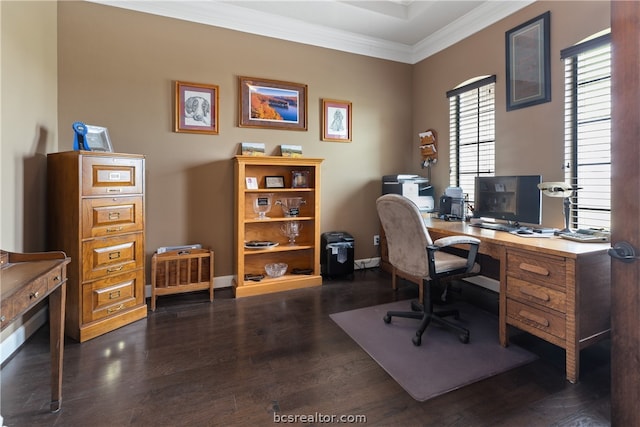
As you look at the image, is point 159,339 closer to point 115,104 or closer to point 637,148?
point 115,104

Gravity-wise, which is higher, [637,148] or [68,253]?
[637,148]

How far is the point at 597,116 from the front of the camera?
8.07 ft

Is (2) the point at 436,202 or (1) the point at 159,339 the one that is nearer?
(1) the point at 159,339

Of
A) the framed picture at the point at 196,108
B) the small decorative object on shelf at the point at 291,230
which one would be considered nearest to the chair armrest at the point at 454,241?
the small decorative object on shelf at the point at 291,230

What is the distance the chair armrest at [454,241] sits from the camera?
214 cm

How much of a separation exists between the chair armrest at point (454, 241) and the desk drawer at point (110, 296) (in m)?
2.41

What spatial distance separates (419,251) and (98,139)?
286cm

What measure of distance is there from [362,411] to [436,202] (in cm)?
304

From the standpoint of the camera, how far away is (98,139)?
8.98 ft

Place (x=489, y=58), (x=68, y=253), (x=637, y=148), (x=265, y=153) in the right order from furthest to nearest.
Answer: (x=265, y=153)
(x=489, y=58)
(x=68, y=253)
(x=637, y=148)

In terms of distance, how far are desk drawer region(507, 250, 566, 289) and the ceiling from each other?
246 cm

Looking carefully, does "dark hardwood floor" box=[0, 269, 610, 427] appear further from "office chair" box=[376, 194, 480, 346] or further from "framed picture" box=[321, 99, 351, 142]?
"framed picture" box=[321, 99, 351, 142]

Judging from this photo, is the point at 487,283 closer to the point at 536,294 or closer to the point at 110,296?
the point at 536,294

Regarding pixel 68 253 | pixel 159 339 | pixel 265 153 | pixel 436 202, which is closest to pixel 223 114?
pixel 265 153
